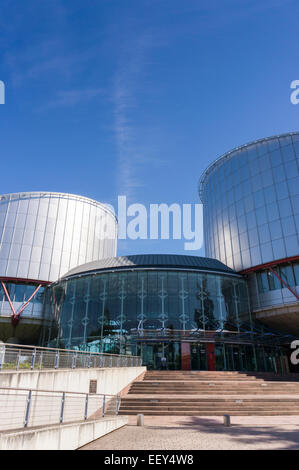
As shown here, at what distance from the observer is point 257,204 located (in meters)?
43.2

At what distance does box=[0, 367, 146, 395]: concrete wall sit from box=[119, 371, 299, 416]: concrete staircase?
1127 millimetres

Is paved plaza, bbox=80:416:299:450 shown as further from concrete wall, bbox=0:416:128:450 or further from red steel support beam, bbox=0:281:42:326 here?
red steel support beam, bbox=0:281:42:326

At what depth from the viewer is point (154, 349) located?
103 feet

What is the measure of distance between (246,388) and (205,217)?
36279 mm

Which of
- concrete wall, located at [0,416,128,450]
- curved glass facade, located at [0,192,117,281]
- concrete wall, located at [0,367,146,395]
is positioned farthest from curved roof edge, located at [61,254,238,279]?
concrete wall, located at [0,416,128,450]

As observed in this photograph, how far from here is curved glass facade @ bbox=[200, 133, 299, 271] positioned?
39.8 metres

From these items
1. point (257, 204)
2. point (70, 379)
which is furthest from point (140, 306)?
point (257, 204)

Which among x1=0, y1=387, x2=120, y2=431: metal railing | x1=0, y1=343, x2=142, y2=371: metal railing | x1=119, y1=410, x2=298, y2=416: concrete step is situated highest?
x1=0, y1=343, x2=142, y2=371: metal railing

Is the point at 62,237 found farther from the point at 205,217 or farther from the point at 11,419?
the point at 11,419

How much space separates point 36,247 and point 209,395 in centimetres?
3532

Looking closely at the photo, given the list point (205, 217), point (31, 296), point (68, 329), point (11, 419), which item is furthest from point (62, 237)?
point (11, 419)

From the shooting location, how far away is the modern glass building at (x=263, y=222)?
124ft

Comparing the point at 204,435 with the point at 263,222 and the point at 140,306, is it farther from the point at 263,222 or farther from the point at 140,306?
the point at 263,222

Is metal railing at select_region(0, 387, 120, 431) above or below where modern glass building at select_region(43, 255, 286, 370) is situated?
below
